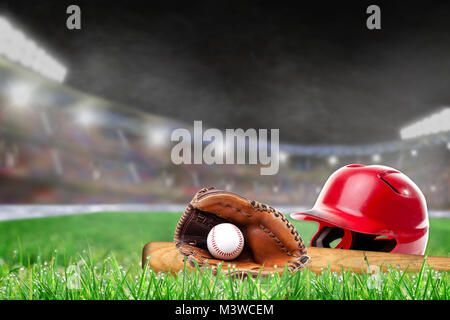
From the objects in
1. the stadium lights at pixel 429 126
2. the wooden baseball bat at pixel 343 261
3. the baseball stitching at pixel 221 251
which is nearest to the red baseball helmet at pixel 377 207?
the wooden baseball bat at pixel 343 261

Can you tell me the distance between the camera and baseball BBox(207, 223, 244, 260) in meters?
1.72

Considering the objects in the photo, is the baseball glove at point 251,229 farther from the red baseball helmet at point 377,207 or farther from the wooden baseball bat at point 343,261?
the red baseball helmet at point 377,207

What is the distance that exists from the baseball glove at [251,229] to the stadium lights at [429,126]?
2.24 m

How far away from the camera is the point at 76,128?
325 inches

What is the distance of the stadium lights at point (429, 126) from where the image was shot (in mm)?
3322

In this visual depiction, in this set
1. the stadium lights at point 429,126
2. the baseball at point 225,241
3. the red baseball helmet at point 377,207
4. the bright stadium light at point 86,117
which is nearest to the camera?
the baseball at point 225,241

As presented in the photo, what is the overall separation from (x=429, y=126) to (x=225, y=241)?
111 inches

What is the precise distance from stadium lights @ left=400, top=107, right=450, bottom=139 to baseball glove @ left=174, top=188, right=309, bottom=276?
224cm

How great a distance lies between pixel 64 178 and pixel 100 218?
104 cm

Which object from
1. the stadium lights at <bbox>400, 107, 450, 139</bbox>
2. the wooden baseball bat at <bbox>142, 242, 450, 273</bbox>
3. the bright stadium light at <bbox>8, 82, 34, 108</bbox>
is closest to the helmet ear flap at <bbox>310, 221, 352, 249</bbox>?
the wooden baseball bat at <bbox>142, 242, 450, 273</bbox>

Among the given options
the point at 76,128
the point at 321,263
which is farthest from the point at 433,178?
the point at 76,128

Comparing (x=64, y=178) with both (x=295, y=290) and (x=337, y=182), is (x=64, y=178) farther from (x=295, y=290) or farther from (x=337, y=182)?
(x=295, y=290)

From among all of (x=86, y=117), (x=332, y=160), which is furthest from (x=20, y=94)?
(x=332, y=160)
